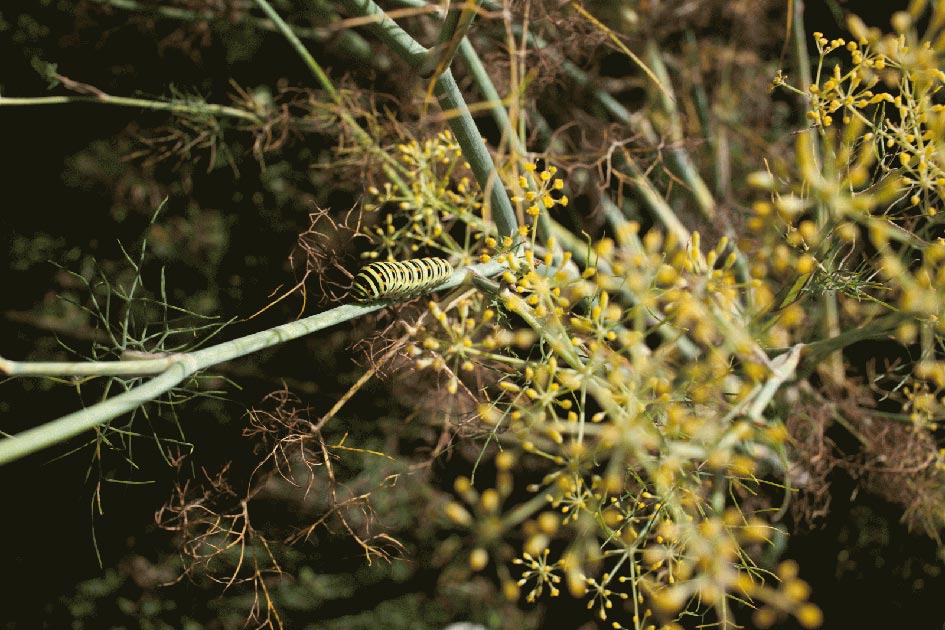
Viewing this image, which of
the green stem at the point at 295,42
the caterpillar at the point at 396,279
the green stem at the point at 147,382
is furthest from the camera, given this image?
the green stem at the point at 295,42

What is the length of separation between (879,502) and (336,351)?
4.72 ft

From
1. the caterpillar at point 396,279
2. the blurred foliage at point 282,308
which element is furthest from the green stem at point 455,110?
the blurred foliage at point 282,308

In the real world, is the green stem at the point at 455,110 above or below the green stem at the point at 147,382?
above

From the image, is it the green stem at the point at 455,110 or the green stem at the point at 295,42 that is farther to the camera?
the green stem at the point at 295,42

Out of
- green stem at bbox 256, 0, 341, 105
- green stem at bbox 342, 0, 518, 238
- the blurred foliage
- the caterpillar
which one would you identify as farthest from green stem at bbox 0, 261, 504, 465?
the blurred foliage

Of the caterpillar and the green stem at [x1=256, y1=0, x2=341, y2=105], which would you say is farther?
the green stem at [x1=256, y1=0, x2=341, y2=105]

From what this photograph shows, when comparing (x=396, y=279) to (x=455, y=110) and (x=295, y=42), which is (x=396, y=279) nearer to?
(x=455, y=110)

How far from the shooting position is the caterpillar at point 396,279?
754 mm

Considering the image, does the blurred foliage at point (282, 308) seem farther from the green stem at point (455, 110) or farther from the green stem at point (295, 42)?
the green stem at point (455, 110)

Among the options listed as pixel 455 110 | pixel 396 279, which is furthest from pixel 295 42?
pixel 396 279

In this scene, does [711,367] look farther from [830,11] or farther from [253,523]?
[830,11]

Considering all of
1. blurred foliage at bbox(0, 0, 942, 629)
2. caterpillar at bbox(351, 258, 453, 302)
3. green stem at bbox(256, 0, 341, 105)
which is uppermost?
green stem at bbox(256, 0, 341, 105)

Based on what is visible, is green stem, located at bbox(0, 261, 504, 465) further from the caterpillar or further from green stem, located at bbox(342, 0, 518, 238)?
green stem, located at bbox(342, 0, 518, 238)

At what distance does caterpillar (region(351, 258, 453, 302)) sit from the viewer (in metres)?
0.75
